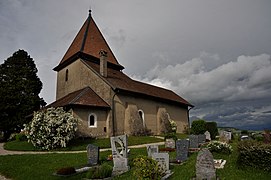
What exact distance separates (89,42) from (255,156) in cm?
2619

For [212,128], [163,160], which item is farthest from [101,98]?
[163,160]

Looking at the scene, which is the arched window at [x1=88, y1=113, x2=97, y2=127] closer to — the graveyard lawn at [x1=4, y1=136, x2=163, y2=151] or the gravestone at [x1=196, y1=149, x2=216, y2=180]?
the graveyard lawn at [x1=4, y1=136, x2=163, y2=151]

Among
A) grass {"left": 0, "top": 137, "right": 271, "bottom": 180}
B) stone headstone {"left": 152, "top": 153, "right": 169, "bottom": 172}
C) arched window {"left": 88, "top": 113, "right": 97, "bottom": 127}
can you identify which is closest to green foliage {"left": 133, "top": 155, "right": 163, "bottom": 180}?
grass {"left": 0, "top": 137, "right": 271, "bottom": 180}

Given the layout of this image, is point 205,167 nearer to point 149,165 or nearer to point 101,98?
point 149,165

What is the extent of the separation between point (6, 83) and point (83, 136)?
1787 cm

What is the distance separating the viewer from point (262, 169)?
8.01 m

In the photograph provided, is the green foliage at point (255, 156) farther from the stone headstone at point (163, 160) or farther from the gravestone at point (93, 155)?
the gravestone at point (93, 155)

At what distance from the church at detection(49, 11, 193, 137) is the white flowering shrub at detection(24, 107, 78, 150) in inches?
97.3

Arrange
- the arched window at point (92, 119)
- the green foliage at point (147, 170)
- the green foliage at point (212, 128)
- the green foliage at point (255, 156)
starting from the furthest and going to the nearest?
1. the green foliage at point (212, 128)
2. the arched window at point (92, 119)
3. the green foliage at point (255, 156)
4. the green foliage at point (147, 170)

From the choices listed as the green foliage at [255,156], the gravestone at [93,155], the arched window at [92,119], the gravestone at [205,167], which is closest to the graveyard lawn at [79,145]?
the arched window at [92,119]

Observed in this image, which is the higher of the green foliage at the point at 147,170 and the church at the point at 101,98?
the church at the point at 101,98

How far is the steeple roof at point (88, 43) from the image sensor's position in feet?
95.5

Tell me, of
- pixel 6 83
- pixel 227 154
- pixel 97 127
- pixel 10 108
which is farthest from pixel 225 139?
pixel 6 83

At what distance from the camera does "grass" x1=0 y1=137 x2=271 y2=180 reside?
7.74 meters
